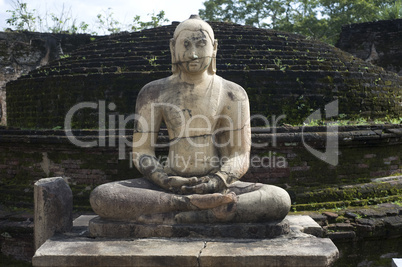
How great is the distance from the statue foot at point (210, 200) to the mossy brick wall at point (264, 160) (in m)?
3.26

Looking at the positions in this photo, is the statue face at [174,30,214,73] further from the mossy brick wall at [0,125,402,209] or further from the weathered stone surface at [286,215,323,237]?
the mossy brick wall at [0,125,402,209]

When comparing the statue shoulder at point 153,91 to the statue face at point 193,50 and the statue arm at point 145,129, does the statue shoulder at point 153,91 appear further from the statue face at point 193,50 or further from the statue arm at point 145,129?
the statue face at point 193,50

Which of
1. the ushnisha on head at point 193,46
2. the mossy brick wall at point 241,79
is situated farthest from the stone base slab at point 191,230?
the mossy brick wall at point 241,79

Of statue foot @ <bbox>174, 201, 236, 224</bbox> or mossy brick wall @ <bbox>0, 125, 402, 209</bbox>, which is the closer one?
statue foot @ <bbox>174, 201, 236, 224</bbox>

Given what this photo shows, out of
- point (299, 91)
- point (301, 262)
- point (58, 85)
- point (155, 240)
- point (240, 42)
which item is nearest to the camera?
point (301, 262)

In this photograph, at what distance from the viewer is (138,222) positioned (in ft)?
11.0

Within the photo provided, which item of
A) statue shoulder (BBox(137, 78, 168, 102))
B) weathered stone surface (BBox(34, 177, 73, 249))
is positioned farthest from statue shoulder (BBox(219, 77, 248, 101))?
weathered stone surface (BBox(34, 177, 73, 249))

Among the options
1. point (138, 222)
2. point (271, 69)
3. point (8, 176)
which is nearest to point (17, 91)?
point (8, 176)

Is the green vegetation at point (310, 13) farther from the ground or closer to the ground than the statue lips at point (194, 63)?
farther from the ground

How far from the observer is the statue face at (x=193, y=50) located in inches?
140

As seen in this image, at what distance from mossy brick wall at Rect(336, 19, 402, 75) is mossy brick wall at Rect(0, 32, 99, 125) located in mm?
8830

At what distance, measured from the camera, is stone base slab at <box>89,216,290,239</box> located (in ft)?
10.7

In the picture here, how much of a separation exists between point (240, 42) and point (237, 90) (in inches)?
230

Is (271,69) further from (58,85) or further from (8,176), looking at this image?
(8,176)
